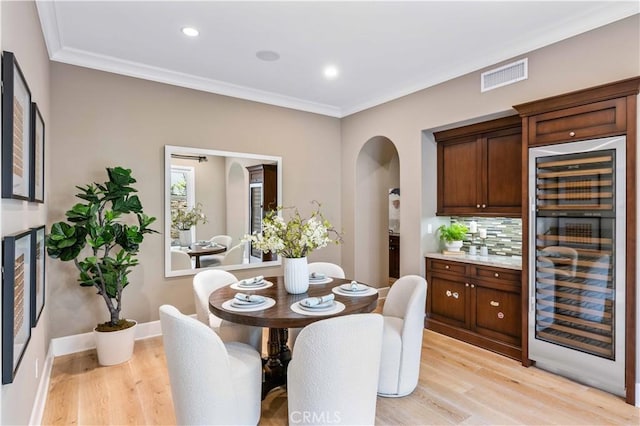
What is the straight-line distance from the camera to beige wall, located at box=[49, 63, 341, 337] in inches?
135

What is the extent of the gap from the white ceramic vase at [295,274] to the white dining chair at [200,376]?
78 cm

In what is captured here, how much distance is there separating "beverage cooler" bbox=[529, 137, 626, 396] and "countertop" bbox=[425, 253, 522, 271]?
1.03 feet

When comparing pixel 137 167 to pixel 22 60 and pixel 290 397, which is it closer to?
pixel 22 60

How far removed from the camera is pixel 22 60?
2.03 m

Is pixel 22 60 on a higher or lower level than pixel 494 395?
higher

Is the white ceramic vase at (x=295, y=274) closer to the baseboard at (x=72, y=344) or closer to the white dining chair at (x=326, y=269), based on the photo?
the white dining chair at (x=326, y=269)

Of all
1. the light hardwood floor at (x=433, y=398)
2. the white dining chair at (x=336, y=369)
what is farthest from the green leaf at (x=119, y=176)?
the white dining chair at (x=336, y=369)

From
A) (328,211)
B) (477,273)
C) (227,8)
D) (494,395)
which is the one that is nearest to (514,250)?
(477,273)

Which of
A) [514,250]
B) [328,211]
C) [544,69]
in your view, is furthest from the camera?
[328,211]

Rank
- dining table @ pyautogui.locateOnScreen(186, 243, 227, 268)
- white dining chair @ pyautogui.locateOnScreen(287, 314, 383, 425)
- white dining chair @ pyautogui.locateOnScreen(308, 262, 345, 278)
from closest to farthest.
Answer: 1. white dining chair @ pyautogui.locateOnScreen(287, 314, 383, 425)
2. white dining chair @ pyautogui.locateOnScreen(308, 262, 345, 278)
3. dining table @ pyautogui.locateOnScreen(186, 243, 227, 268)

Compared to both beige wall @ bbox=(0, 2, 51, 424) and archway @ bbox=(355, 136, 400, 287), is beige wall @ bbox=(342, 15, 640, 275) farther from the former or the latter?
beige wall @ bbox=(0, 2, 51, 424)

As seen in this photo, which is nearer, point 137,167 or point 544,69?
point 544,69

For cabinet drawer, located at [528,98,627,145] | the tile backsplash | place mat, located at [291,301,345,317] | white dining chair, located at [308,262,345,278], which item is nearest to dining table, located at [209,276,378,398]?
place mat, located at [291,301,345,317]

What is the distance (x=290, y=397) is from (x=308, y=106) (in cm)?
397
